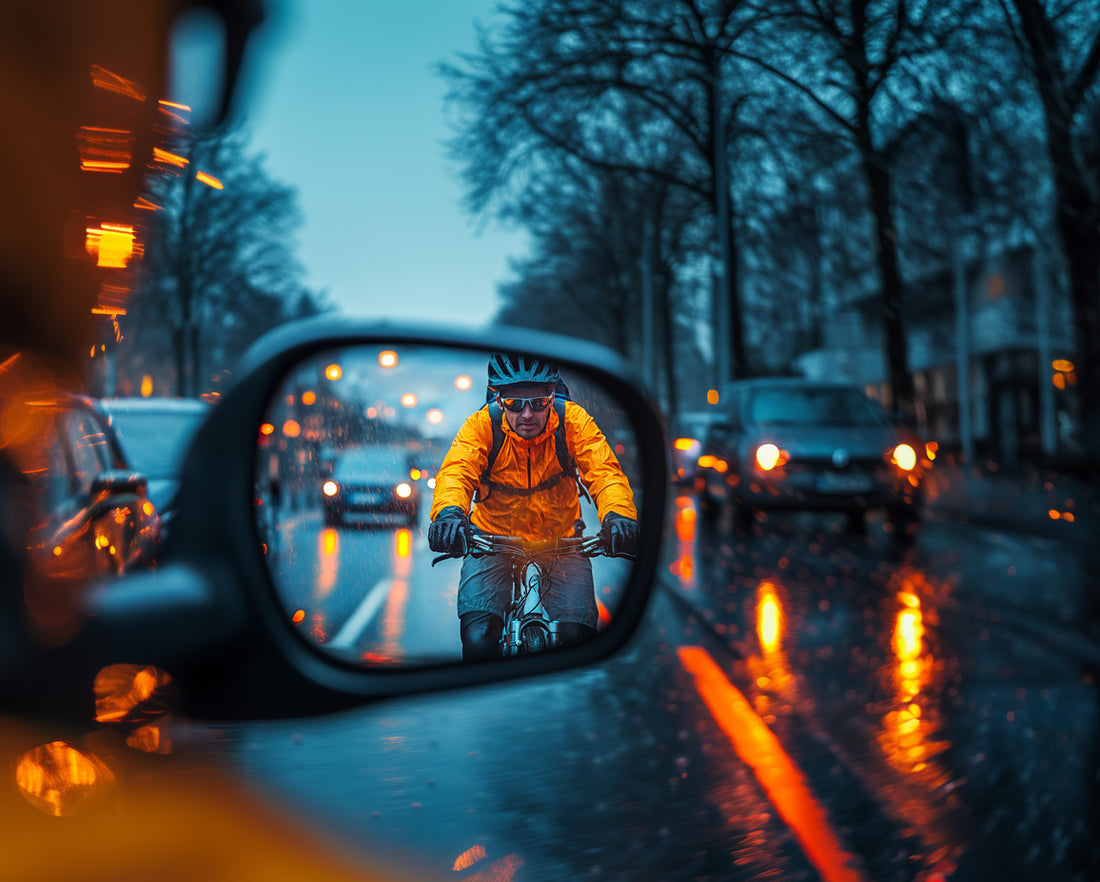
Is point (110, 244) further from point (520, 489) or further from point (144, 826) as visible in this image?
point (144, 826)

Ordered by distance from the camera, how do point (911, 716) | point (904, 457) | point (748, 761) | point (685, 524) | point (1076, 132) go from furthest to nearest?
point (685, 524) → point (1076, 132) → point (904, 457) → point (911, 716) → point (748, 761)

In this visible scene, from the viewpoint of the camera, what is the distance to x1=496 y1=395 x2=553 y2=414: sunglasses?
4.48 ft

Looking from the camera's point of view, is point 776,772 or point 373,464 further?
point 776,772

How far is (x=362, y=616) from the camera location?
1.42 metres

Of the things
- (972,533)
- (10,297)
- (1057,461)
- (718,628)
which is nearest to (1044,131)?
(972,533)

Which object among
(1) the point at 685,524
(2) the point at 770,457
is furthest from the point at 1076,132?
(1) the point at 685,524

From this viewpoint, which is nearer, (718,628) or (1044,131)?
(718,628)

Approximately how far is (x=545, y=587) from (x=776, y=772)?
11.0ft

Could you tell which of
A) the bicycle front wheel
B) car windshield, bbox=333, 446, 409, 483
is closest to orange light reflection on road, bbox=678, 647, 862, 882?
the bicycle front wheel

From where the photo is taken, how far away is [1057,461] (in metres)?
22.3


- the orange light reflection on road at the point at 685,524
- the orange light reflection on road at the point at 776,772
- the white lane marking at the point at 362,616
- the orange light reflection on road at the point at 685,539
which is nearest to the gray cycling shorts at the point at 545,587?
Answer: the white lane marking at the point at 362,616

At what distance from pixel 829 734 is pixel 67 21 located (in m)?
4.21

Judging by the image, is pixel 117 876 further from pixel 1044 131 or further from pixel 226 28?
pixel 1044 131

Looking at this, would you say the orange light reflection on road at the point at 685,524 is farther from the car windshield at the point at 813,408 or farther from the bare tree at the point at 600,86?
the bare tree at the point at 600,86
